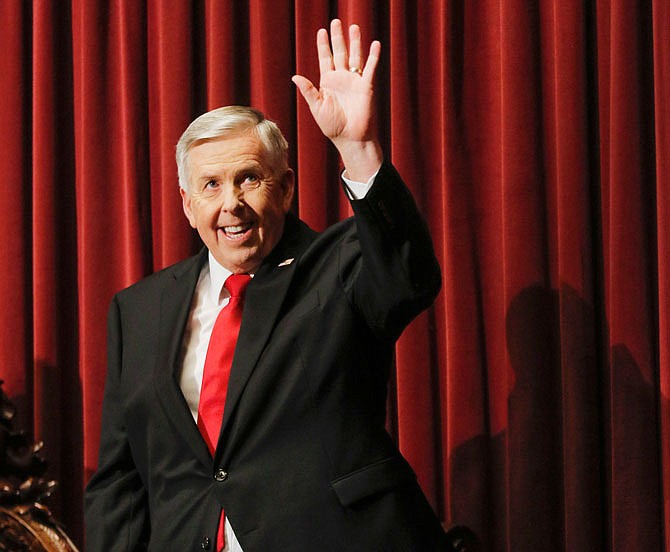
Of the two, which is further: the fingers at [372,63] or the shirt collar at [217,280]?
the shirt collar at [217,280]

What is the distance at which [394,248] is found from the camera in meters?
1.47

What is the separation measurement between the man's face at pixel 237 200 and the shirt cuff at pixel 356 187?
11.2 inches

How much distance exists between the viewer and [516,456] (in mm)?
2186

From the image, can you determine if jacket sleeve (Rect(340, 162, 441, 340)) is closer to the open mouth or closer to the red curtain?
the open mouth

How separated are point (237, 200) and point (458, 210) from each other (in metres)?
0.73

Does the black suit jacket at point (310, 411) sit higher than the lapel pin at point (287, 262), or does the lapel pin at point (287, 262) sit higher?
the lapel pin at point (287, 262)

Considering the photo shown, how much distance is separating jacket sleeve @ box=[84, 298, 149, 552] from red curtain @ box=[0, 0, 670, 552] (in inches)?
25.2

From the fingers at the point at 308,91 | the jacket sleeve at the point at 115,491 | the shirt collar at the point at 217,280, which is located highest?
the fingers at the point at 308,91

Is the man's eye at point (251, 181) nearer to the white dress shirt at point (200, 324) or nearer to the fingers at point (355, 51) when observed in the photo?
the white dress shirt at point (200, 324)

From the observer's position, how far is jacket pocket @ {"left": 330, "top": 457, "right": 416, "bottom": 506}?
155 centimetres

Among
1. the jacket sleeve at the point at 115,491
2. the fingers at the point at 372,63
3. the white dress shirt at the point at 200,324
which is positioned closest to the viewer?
the fingers at the point at 372,63

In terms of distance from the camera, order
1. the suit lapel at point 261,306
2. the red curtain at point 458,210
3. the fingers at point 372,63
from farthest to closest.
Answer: the red curtain at point 458,210 → the suit lapel at point 261,306 → the fingers at point 372,63

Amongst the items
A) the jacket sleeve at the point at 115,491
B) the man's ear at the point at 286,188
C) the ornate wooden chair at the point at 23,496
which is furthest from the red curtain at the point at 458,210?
the jacket sleeve at the point at 115,491

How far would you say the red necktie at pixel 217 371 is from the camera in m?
1.64
